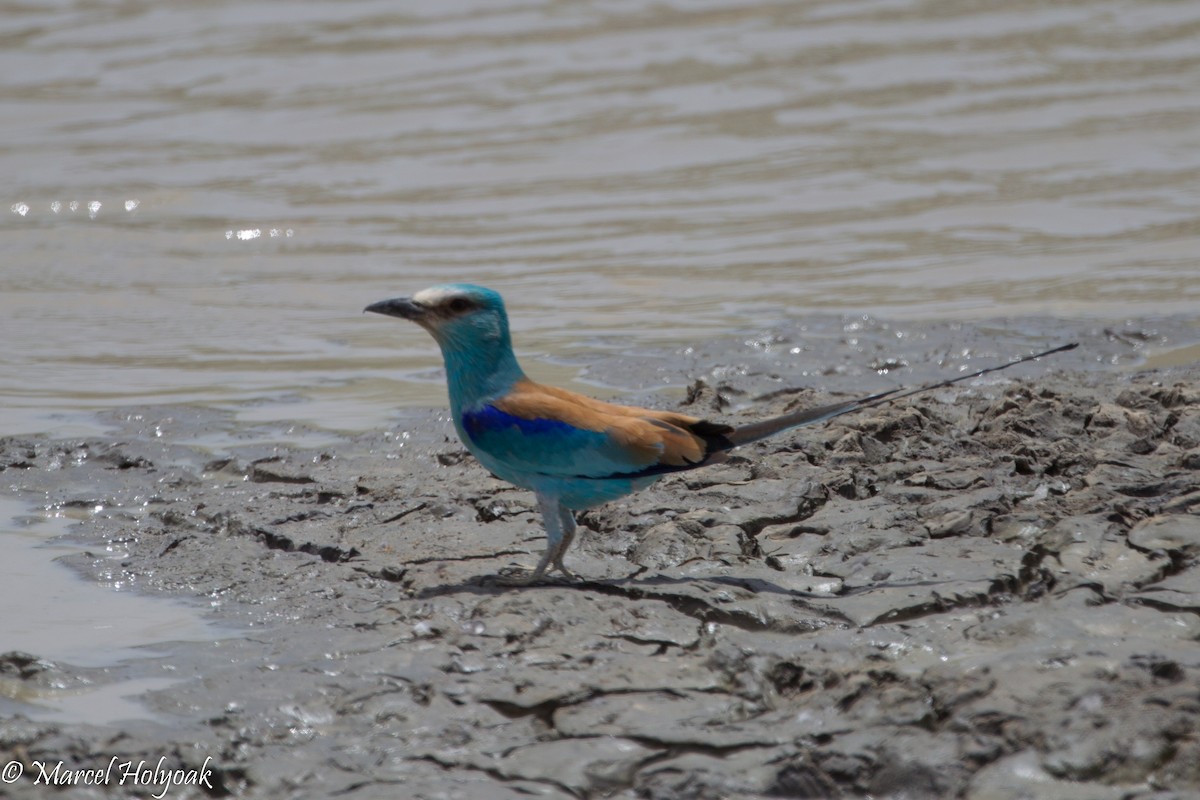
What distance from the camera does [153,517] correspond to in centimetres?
550

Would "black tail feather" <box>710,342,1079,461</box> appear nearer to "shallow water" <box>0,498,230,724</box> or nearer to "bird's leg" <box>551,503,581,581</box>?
"bird's leg" <box>551,503,581,581</box>

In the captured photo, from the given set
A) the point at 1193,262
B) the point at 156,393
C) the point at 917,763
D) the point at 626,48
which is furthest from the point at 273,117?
the point at 917,763

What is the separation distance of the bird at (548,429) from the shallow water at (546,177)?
8.49ft

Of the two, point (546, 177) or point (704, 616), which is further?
point (546, 177)

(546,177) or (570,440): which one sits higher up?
(546,177)

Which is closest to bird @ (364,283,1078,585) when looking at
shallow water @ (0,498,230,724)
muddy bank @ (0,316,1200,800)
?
muddy bank @ (0,316,1200,800)

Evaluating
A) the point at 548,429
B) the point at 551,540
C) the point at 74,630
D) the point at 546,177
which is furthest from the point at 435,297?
the point at 546,177

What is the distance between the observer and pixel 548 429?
433 cm

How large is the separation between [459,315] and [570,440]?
0.51 meters

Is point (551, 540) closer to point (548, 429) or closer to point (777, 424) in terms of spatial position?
point (548, 429)

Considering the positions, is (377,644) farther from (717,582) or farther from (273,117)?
(273,117)

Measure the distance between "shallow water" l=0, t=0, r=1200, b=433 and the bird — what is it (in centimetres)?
259

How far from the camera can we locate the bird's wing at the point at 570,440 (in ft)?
14.2

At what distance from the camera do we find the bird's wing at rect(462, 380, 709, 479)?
14.2ft
